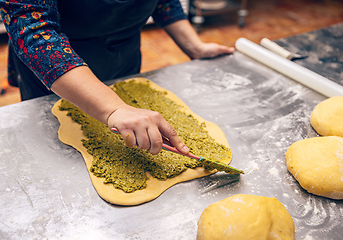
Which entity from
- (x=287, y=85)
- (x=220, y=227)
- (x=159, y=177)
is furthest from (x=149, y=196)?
(x=287, y=85)

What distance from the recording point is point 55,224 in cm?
69

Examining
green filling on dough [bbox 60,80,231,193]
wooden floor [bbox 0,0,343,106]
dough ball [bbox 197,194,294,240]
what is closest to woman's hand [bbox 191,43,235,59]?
green filling on dough [bbox 60,80,231,193]

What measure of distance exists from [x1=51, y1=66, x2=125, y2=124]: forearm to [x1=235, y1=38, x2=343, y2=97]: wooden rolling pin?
85cm

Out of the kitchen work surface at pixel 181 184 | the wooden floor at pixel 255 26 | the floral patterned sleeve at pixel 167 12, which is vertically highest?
the floral patterned sleeve at pixel 167 12

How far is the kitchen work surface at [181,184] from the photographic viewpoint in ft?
2.30

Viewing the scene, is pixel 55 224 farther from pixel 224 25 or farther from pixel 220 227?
pixel 224 25

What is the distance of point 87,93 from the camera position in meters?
0.81

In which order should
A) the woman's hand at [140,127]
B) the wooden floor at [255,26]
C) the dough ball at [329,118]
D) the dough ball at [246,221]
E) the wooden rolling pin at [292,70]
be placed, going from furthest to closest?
the wooden floor at [255,26]
the wooden rolling pin at [292,70]
the dough ball at [329,118]
the woman's hand at [140,127]
the dough ball at [246,221]

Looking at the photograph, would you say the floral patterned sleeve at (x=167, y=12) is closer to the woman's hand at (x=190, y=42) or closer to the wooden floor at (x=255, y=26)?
the woman's hand at (x=190, y=42)

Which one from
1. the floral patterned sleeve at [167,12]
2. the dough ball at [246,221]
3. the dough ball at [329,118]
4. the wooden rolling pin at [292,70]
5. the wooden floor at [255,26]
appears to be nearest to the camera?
the dough ball at [246,221]

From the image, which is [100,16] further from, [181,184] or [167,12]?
[181,184]

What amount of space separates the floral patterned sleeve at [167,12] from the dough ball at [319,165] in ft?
2.70

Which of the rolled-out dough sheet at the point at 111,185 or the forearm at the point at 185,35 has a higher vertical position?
the forearm at the point at 185,35

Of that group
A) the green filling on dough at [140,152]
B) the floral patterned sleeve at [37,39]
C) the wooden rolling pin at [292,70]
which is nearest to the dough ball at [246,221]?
the green filling on dough at [140,152]
